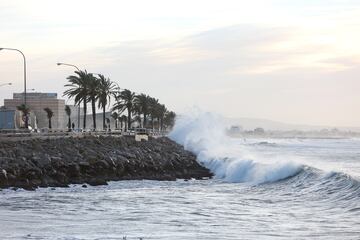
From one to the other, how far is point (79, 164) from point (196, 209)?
14.0 metres

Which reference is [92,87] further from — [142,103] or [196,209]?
[196,209]

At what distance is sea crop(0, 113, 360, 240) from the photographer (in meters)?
15.4

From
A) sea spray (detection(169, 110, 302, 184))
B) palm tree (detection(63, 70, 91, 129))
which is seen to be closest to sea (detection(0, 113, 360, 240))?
sea spray (detection(169, 110, 302, 184))

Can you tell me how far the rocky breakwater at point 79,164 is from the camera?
2930 cm

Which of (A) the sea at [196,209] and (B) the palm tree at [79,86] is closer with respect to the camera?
(A) the sea at [196,209]

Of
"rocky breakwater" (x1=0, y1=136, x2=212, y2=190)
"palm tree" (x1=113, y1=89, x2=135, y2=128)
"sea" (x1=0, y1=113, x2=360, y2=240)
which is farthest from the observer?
"palm tree" (x1=113, y1=89, x2=135, y2=128)

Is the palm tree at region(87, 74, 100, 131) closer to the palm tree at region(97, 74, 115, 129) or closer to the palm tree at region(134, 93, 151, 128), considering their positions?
the palm tree at region(97, 74, 115, 129)

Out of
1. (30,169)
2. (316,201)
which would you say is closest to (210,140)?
(30,169)

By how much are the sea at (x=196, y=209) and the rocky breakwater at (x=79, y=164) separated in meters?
2.06

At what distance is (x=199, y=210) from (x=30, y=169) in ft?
40.8

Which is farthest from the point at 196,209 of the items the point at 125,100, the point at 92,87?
the point at 125,100

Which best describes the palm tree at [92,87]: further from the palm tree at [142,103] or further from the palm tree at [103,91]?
the palm tree at [142,103]

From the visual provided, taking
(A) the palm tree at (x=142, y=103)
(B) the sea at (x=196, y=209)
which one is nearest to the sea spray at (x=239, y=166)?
(B) the sea at (x=196, y=209)

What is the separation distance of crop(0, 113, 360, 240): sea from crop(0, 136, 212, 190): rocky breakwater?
6.76 ft
